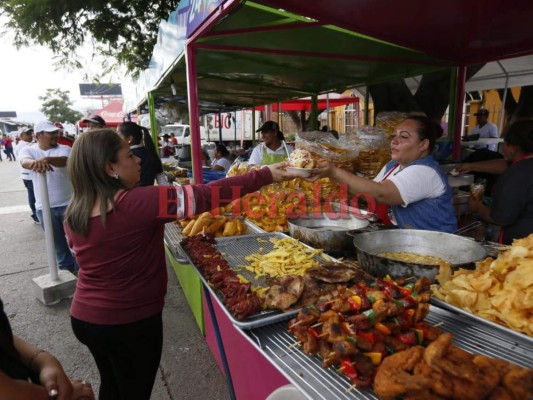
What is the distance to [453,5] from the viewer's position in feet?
8.80

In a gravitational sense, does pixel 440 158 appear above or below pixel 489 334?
above

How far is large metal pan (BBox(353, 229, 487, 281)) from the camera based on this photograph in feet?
5.12

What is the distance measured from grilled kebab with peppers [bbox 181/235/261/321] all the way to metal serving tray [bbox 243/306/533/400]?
10cm

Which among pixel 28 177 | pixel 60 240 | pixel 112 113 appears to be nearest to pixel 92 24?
pixel 28 177

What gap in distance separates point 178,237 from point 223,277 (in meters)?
1.26

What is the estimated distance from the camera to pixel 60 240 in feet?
15.8

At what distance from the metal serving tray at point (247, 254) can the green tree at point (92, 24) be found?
295 inches

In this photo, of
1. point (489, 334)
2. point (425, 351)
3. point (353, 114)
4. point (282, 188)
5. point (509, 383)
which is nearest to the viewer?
point (509, 383)

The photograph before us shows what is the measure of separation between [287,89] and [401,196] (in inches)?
209

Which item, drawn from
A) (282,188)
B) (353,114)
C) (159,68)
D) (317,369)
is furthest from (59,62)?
(353,114)

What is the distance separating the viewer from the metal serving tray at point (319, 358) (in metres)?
1.01

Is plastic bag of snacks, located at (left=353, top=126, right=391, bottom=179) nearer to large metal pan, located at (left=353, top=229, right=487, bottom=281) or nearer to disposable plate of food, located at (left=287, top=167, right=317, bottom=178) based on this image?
disposable plate of food, located at (left=287, top=167, right=317, bottom=178)

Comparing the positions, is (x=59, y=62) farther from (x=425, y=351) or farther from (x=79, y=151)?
(x=425, y=351)

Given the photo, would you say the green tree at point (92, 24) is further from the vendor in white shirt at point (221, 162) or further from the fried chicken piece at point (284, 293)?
the fried chicken piece at point (284, 293)
